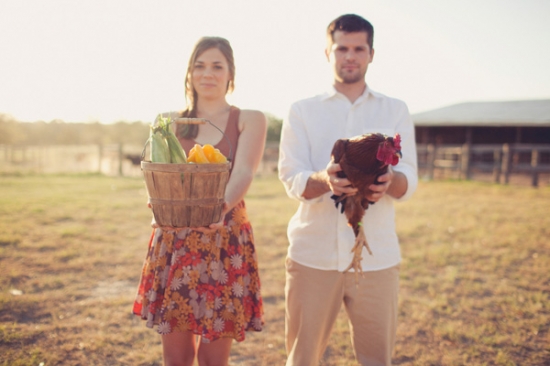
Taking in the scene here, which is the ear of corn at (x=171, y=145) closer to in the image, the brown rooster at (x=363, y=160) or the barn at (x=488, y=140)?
the brown rooster at (x=363, y=160)

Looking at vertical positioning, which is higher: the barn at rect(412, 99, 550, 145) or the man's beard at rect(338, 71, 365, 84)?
the barn at rect(412, 99, 550, 145)

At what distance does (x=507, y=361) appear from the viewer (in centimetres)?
362

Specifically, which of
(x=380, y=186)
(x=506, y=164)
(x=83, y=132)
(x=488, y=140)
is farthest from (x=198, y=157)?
(x=83, y=132)

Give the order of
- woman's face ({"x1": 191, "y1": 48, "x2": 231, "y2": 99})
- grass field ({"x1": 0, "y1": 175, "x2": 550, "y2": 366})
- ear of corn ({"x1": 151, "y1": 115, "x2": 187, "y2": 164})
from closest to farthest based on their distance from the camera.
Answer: ear of corn ({"x1": 151, "y1": 115, "x2": 187, "y2": 164})
woman's face ({"x1": 191, "y1": 48, "x2": 231, "y2": 99})
grass field ({"x1": 0, "y1": 175, "x2": 550, "y2": 366})

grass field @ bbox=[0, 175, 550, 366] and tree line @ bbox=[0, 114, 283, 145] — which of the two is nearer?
grass field @ bbox=[0, 175, 550, 366]

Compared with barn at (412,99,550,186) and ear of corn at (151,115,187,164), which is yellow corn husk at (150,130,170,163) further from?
barn at (412,99,550,186)

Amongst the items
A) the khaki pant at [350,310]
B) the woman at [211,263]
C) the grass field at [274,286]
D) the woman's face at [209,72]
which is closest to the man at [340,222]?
the khaki pant at [350,310]

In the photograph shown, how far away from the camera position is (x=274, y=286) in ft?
17.8

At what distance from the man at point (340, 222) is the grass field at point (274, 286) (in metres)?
1.41

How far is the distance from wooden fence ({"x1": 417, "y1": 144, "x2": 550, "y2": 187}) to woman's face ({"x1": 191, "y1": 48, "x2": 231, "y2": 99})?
15.8m

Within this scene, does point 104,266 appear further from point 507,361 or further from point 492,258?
point 492,258

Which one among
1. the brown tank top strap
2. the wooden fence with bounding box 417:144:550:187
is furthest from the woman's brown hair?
the wooden fence with bounding box 417:144:550:187

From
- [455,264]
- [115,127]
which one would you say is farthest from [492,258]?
[115,127]

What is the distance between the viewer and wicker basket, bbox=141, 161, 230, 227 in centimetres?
198
